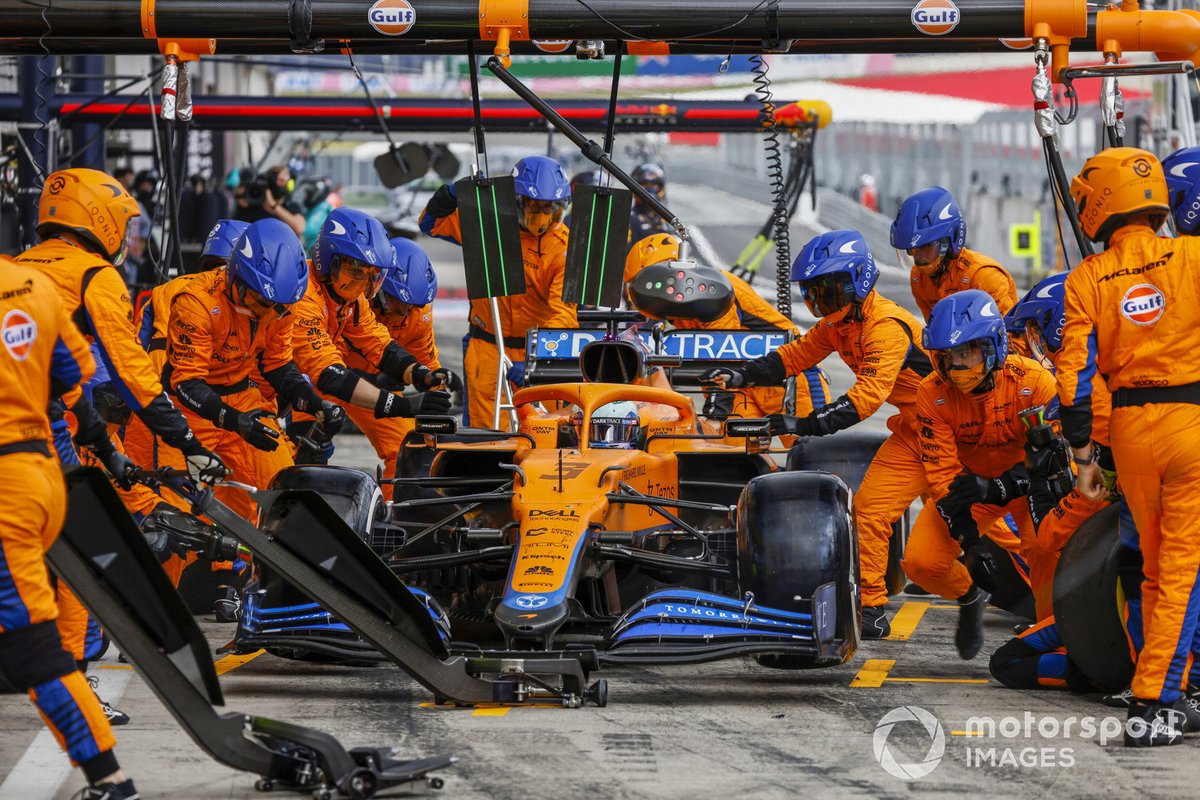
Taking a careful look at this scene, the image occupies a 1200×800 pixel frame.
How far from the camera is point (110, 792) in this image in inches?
219

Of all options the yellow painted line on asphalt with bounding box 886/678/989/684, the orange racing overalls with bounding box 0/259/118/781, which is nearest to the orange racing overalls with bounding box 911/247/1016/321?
the yellow painted line on asphalt with bounding box 886/678/989/684

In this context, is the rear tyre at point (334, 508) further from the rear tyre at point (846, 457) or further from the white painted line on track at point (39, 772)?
the rear tyre at point (846, 457)

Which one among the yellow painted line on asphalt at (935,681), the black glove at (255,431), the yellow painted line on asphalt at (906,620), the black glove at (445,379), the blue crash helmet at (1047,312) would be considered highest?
the blue crash helmet at (1047,312)

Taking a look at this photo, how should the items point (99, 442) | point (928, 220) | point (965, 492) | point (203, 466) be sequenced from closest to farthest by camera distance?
1. point (99, 442)
2. point (203, 466)
3. point (965, 492)
4. point (928, 220)

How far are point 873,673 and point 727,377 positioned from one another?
246 centimetres

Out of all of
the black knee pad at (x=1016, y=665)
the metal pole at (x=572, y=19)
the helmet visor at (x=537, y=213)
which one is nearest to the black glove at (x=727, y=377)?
the metal pole at (x=572, y=19)

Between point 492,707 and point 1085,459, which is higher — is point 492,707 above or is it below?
below

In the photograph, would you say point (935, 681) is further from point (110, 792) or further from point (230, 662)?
point (110, 792)

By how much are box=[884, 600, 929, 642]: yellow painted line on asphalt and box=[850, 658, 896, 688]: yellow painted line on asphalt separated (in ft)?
2.29

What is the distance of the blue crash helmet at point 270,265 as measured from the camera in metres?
9.43

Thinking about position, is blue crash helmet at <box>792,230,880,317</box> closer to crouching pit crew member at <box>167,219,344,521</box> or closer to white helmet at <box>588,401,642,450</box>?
white helmet at <box>588,401,642,450</box>

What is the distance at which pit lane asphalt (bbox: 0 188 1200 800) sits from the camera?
6.11m

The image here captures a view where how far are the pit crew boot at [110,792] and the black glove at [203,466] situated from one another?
1.94 m

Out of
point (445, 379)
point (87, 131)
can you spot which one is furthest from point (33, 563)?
point (87, 131)
